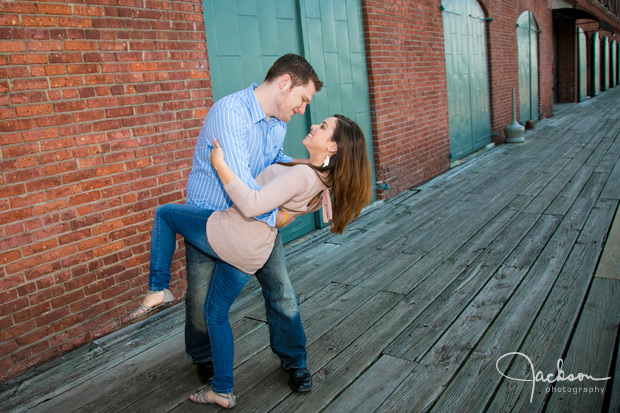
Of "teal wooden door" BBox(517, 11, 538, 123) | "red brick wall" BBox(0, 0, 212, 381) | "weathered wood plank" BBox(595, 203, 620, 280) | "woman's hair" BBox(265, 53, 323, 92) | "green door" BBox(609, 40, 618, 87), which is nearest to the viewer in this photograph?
"woman's hair" BBox(265, 53, 323, 92)

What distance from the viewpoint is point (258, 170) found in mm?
2660

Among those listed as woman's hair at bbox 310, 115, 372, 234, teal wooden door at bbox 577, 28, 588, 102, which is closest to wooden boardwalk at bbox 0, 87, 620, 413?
woman's hair at bbox 310, 115, 372, 234

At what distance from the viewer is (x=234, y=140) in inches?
87.8

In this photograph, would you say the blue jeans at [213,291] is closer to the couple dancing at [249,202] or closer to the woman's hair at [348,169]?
the couple dancing at [249,202]

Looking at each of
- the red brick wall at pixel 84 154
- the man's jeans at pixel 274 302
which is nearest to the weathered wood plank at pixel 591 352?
the man's jeans at pixel 274 302

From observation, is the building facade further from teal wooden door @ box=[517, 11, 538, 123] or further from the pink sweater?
teal wooden door @ box=[517, 11, 538, 123]

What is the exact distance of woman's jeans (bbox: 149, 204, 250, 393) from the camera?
2391 millimetres

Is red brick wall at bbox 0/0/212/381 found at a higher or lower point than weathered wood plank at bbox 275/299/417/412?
higher

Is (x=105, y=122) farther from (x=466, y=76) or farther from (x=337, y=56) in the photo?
(x=466, y=76)

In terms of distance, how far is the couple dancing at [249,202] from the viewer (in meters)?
2.26

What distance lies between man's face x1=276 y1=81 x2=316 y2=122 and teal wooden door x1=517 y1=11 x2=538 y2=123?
42.5 feet

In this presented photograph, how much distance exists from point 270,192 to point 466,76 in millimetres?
8965

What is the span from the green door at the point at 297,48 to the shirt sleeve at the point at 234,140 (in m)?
2.41

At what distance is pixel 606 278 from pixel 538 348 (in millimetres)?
Result: 1355
